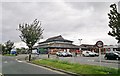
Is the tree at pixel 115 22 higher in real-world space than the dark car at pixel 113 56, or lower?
higher

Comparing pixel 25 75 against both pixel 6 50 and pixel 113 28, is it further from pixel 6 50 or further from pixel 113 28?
pixel 6 50

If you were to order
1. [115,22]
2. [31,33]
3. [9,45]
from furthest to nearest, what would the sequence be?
[9,45] → [31,33] → [115,22]

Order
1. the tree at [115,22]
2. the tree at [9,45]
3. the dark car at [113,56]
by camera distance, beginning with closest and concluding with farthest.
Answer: the tree at [115,22]
the dark car at [113,56]
the tree at [9,45]

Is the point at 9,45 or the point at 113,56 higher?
the point at 9,45

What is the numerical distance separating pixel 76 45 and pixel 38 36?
6736cm

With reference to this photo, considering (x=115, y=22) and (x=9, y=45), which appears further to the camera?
(x=9, y=45)

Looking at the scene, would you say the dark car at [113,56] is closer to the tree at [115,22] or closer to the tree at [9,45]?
Result: the tree at [115,22]

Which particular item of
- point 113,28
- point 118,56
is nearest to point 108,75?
point 113,28

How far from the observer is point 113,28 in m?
17.8

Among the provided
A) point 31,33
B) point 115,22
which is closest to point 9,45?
point 31,33

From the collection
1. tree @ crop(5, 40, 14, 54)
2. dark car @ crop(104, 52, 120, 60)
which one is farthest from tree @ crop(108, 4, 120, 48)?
tree @ crop(5, 40, 14, 54)

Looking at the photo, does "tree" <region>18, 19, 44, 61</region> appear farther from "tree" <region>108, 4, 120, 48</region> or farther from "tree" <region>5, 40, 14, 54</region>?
"tree" <region>5, 40, 14, 54</region>

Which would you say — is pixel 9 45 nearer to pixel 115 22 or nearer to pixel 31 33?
pixel 31 33

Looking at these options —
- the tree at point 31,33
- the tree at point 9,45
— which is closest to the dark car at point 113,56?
the tree at point 31,33
